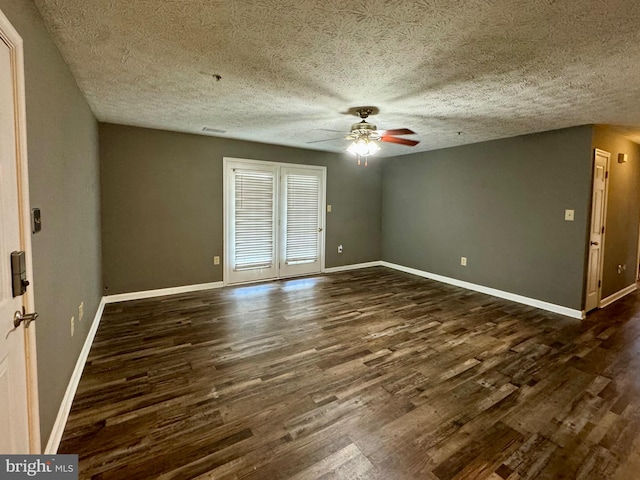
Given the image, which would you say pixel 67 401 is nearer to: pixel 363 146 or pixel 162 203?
pixel 162 203

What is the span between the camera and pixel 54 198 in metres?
1.91

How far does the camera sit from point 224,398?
7.38 feet

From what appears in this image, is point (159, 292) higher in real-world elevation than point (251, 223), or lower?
lower

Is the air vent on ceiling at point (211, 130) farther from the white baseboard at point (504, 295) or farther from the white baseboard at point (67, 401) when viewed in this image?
the white baseboard at point (504, 295)

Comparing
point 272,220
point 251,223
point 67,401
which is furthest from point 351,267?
point 67,401

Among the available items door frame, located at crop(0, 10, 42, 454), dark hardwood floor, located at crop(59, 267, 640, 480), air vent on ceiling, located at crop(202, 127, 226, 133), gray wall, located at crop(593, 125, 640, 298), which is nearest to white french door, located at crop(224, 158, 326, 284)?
air vent on ceiling, located at crop(202, 127, 226, 133)

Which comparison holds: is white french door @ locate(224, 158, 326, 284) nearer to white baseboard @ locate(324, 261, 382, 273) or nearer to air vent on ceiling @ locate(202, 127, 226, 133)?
white baseboard @ locate(324, 261, 382, 273)

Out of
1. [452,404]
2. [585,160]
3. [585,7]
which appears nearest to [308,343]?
[452,404]

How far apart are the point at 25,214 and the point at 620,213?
6.38 metres

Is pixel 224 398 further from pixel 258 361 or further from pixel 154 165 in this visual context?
pixel 154 165

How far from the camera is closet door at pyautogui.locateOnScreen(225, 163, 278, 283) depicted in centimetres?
505

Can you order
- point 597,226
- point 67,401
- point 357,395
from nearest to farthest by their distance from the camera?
point 67,401 < point 357,395 < point 597,226

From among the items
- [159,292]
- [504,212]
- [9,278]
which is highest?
[504,212]

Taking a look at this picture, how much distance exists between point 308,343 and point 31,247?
231 centimetres
